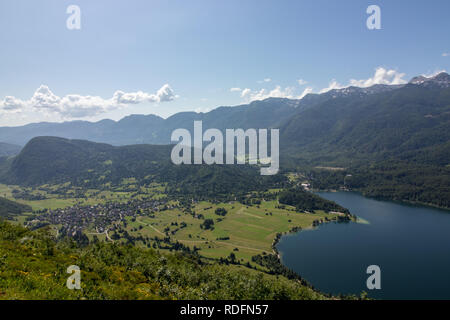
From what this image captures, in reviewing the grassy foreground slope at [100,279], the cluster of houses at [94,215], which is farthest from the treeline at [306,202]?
the grassy foreground slope at [100,279]

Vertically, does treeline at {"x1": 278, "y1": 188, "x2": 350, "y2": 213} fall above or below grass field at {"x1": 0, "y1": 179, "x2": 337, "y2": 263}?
above

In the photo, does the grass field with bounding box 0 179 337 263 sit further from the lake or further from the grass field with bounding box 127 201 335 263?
the lake

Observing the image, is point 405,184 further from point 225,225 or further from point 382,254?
point 225,225

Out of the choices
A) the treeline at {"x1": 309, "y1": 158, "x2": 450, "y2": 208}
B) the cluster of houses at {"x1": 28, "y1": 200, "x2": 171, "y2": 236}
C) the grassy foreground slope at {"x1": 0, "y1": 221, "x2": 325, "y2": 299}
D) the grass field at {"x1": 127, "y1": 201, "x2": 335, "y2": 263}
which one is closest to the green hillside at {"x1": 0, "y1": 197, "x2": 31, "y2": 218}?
the cluster of houses at {"x1": 28, "y1": 200, "x2": 171, "y2": 236}

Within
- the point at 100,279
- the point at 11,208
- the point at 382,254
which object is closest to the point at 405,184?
the point at 382,254
